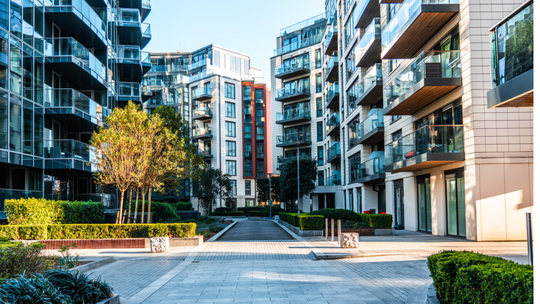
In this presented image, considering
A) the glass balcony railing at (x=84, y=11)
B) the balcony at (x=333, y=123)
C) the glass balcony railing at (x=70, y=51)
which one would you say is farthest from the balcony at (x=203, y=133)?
the glass balcony railing at (x=70, y=51)

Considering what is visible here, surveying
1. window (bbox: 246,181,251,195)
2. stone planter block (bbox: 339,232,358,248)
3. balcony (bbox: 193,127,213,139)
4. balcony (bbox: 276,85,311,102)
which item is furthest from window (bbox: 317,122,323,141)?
stone planter block (bbox: 339,232,358,248)

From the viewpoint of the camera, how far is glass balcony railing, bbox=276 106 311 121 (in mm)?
59062

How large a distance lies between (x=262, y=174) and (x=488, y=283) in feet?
249

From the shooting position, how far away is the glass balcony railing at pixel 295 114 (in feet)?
194

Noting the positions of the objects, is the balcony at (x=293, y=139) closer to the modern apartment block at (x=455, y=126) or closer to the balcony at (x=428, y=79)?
the modern apartment block at (x=455, y=126)

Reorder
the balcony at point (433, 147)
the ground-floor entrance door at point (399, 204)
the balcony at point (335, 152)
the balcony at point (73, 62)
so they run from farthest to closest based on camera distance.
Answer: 1. the balcony at point (335, 152)
2. the ground-floor entrance door at point (399, 204)
3. the balcony at point (73, 62)
4. the balcony at point (433, 147)

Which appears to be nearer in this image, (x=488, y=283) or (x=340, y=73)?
(x=488, y=283)

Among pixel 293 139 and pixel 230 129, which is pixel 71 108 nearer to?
pixel 293 139

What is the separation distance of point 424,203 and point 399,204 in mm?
4266

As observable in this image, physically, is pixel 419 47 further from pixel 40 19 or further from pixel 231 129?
pixel 231 129

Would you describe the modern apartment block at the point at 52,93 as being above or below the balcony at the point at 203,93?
below

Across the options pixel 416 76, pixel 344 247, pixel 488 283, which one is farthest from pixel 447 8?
pixel 488 283

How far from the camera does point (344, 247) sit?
16719mm

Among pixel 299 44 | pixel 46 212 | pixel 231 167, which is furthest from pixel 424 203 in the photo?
pixel 231 167
